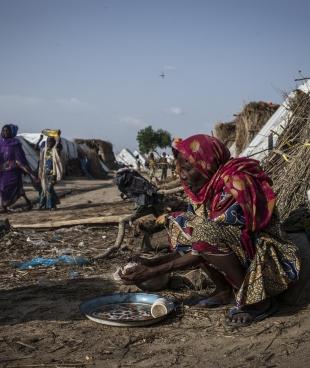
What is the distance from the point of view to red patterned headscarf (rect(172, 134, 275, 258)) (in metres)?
3.11

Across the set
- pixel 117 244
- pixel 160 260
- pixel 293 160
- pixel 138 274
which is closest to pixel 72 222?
pixel 117 244

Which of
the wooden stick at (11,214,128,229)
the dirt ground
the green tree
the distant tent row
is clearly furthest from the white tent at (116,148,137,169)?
the dirt ground

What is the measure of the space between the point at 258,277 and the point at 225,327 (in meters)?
0.36

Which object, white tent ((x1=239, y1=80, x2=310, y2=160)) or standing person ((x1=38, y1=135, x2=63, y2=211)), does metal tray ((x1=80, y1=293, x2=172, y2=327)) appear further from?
standing person ((x1=38, y1=135, x2=63, y2=211))

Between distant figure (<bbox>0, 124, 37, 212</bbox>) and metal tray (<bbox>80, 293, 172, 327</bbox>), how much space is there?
8.04 meters

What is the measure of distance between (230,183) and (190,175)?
1.13 feet

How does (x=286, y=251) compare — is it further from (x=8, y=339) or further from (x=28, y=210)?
(x=28, y=210)

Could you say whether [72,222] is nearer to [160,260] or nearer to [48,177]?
[48,177]

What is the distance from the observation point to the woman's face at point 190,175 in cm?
338

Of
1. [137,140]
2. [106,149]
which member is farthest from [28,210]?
[137,140]

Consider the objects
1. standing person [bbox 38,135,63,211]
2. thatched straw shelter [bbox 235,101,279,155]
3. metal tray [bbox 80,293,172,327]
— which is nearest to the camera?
metal tray [bbox 80,293,172,327]

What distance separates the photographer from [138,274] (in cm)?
319

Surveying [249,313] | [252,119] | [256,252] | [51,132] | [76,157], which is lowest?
[249,313]

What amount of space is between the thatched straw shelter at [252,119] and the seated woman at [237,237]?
741 centimetres
